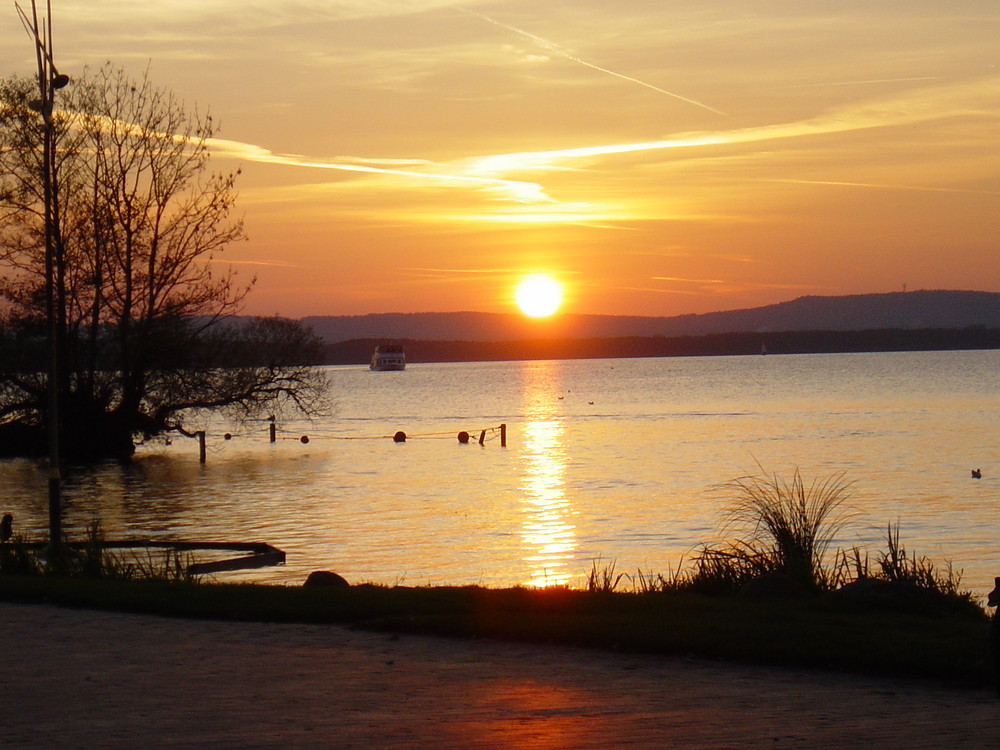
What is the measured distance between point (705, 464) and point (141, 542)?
29672 mm

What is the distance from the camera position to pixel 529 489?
42.3 meters

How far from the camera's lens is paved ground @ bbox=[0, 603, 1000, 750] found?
24.9 ft

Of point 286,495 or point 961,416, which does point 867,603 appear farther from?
point 961,416

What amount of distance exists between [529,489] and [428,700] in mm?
33631

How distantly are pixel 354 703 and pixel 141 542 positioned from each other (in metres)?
17.4

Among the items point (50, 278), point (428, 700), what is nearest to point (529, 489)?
point (50, 278)

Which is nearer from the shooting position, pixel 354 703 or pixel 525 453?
pixel 354 703

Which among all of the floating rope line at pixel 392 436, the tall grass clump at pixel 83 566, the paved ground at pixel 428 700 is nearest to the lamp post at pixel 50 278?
the tall grass clump at pixel 83 566

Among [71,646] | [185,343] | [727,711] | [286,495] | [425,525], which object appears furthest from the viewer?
[185,343]

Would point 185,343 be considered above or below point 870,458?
above

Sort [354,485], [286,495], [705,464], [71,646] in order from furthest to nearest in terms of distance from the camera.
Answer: [705,464] < [354,485] < [286,495] < [71,646]

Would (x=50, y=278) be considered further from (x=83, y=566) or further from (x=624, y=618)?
(x=624, y=618)

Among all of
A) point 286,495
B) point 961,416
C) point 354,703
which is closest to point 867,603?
point 354,703

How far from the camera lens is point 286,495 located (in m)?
40.9
